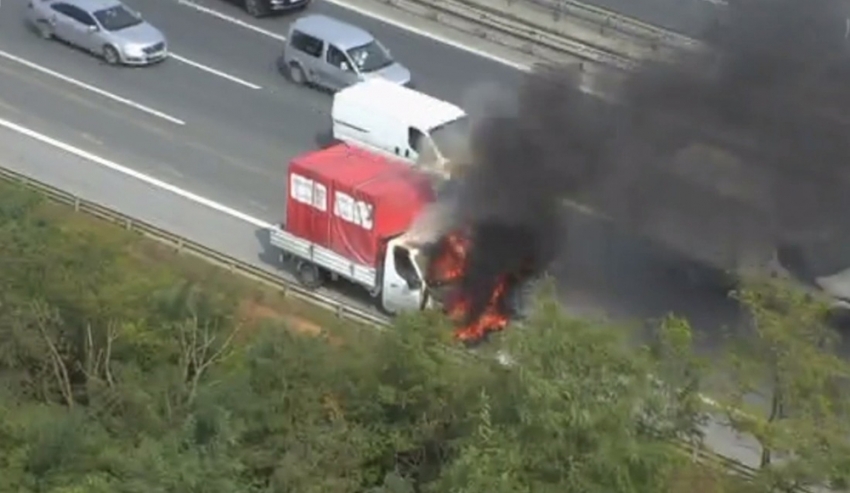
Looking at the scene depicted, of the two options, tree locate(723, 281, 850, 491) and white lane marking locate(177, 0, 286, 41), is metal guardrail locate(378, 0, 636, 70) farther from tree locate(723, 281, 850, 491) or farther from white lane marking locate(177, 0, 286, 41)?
tree locate(723, 281, 850, 491)

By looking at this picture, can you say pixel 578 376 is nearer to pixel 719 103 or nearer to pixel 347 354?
pixel 347 354

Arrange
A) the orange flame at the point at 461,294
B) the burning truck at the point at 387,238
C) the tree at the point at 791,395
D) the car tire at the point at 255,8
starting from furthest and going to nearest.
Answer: the car tire at the point at 255,8
the burning truck at the point at 387,238
the orange flame at the point at 461,294
the tree at the point at 791,395

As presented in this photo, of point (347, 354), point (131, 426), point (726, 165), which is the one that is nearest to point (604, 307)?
point (726, 165)

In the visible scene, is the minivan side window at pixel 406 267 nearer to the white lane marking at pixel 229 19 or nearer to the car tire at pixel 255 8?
the white lane marking at pixel 229 19

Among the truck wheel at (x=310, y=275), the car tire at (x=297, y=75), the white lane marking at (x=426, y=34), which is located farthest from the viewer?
the white lane marking at (x=426, y=34)

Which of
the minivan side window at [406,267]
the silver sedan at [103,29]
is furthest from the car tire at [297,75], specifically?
the minivan side window at [406,267]

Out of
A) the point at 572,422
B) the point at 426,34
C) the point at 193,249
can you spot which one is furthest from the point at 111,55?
the point at 572,422

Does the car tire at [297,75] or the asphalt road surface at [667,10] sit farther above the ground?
the asphalt road surface at [667,10]
